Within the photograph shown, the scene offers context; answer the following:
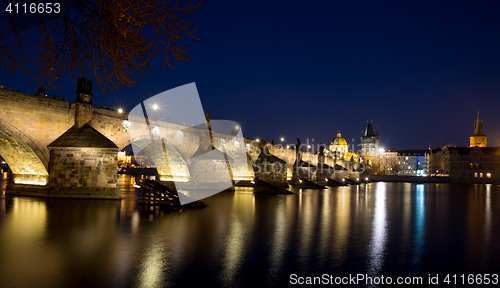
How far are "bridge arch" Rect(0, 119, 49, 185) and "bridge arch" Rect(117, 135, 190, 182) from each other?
7.24 meters

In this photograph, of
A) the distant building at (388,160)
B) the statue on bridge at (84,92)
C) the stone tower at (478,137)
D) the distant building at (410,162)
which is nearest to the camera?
the statue on bridge at (84,92)

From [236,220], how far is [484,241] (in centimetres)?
873

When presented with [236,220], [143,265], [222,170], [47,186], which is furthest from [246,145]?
[143,265]

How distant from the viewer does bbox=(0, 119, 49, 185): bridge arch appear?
704 inches

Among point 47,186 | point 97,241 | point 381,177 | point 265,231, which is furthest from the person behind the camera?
point 381,177

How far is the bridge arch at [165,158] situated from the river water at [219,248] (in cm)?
1329

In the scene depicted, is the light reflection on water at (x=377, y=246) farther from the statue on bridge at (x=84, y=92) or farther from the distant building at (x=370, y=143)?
the distant building at (x=370, y=143)

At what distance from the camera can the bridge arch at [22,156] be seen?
17.9 m

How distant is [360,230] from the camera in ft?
40.1

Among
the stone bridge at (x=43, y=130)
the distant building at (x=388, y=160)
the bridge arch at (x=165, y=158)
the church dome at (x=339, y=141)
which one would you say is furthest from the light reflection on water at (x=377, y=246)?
the distant building at (x=388, y=160)

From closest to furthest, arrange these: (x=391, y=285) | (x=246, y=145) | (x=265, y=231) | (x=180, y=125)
A: (x=391, y=285), (x=265, y=231), (x=180, y=125), (x=246, y=145)

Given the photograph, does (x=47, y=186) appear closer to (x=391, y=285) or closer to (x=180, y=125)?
(x=180, y=125)

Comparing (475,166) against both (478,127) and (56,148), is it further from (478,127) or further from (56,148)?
(56,148)

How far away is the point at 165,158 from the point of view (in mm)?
32469
